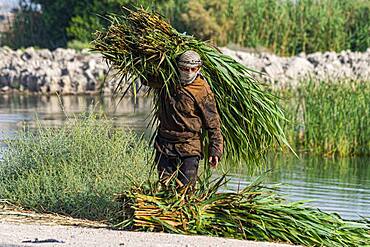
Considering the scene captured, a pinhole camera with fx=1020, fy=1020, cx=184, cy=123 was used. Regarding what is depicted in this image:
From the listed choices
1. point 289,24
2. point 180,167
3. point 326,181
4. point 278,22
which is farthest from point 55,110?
point 180,167

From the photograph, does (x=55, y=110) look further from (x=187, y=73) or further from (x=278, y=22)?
(x=187, y=73)

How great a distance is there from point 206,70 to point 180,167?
108cm

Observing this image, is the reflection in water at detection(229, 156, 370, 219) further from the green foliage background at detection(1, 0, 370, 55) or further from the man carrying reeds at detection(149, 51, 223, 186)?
the green foliage background at detection(1, 0, 370, 55)

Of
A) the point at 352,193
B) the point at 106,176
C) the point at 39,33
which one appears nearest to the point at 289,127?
the point at 352,193

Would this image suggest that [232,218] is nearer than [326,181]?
Yes

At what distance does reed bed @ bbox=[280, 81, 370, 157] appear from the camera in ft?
65.3

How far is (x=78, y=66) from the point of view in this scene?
135ft

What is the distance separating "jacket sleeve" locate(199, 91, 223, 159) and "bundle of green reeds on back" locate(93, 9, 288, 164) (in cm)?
37

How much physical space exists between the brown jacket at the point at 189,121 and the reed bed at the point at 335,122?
9690 mm

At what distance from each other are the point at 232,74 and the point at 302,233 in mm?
1859

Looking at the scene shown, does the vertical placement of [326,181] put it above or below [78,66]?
below

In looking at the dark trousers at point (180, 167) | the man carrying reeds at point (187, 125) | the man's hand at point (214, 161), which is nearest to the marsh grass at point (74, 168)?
the dark trousers at point (180, 167)

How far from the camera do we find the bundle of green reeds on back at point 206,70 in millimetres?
10234

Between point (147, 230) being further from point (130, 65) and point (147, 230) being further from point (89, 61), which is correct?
point (89, 61)
